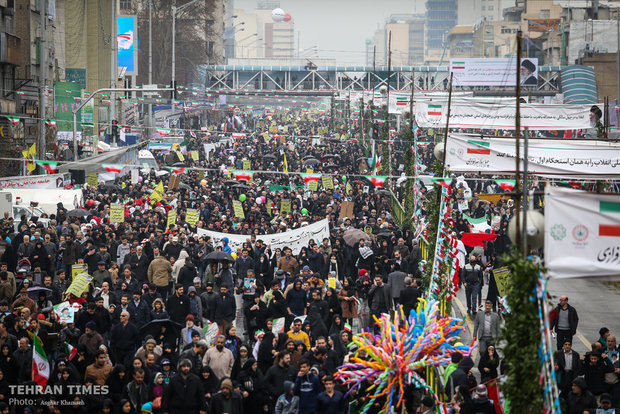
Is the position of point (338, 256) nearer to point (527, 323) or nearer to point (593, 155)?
point (593, 155)

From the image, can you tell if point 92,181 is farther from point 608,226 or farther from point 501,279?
point 608,226

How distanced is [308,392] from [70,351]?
12.2 ft

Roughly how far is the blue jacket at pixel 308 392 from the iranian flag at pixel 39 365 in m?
3.09

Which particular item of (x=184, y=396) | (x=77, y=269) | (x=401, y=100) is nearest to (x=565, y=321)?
(x=184, y=396)

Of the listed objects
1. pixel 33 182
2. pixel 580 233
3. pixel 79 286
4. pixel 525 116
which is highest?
pixel 525 116

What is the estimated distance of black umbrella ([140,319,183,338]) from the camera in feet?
47.0

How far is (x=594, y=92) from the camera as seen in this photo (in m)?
64.2

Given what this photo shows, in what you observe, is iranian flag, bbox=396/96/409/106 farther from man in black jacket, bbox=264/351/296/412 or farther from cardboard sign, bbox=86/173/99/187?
man in black jacket, bbox=264/351/296/412

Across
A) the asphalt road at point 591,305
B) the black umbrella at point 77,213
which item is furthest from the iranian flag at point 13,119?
the asphalt road at point 591,305

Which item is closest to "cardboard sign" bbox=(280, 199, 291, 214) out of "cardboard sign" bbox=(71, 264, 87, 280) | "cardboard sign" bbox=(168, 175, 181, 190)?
"cardboard sign" bbox=(168, 175, 181, 190)

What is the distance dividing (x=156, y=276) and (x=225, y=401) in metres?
7.39

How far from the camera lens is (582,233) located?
9.06 m

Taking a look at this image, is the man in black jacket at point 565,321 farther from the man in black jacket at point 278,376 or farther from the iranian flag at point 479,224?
the iranian flag at point 479,224

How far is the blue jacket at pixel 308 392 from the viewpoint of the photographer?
38.3 ft
